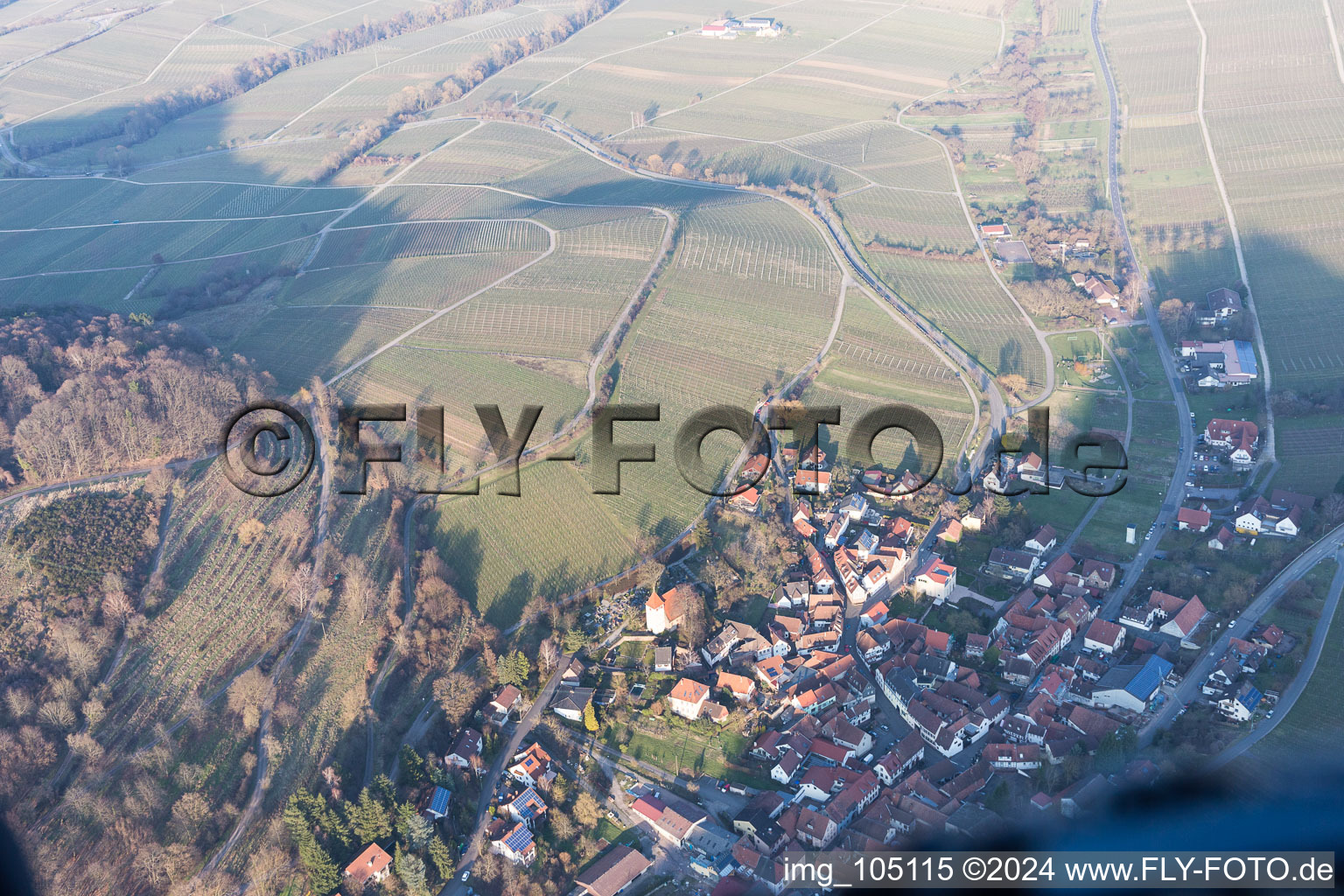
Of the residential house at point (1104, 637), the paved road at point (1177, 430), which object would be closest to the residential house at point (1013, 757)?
the residential house at point (1104, 637)

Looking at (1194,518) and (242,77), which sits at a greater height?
(242,77)

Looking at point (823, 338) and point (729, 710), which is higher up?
point (823, 338)

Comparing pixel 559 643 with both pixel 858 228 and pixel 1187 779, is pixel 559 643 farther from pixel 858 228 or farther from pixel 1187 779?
pixel 858 228

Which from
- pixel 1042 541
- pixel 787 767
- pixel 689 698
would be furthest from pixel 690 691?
pixel 1042 541

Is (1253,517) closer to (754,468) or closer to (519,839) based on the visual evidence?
(754,468)

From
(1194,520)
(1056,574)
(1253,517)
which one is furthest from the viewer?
(1194,520)

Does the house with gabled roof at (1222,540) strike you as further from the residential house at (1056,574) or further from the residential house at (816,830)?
the residential house at (816,830)

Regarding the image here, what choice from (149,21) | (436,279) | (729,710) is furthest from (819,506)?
(149,21)
